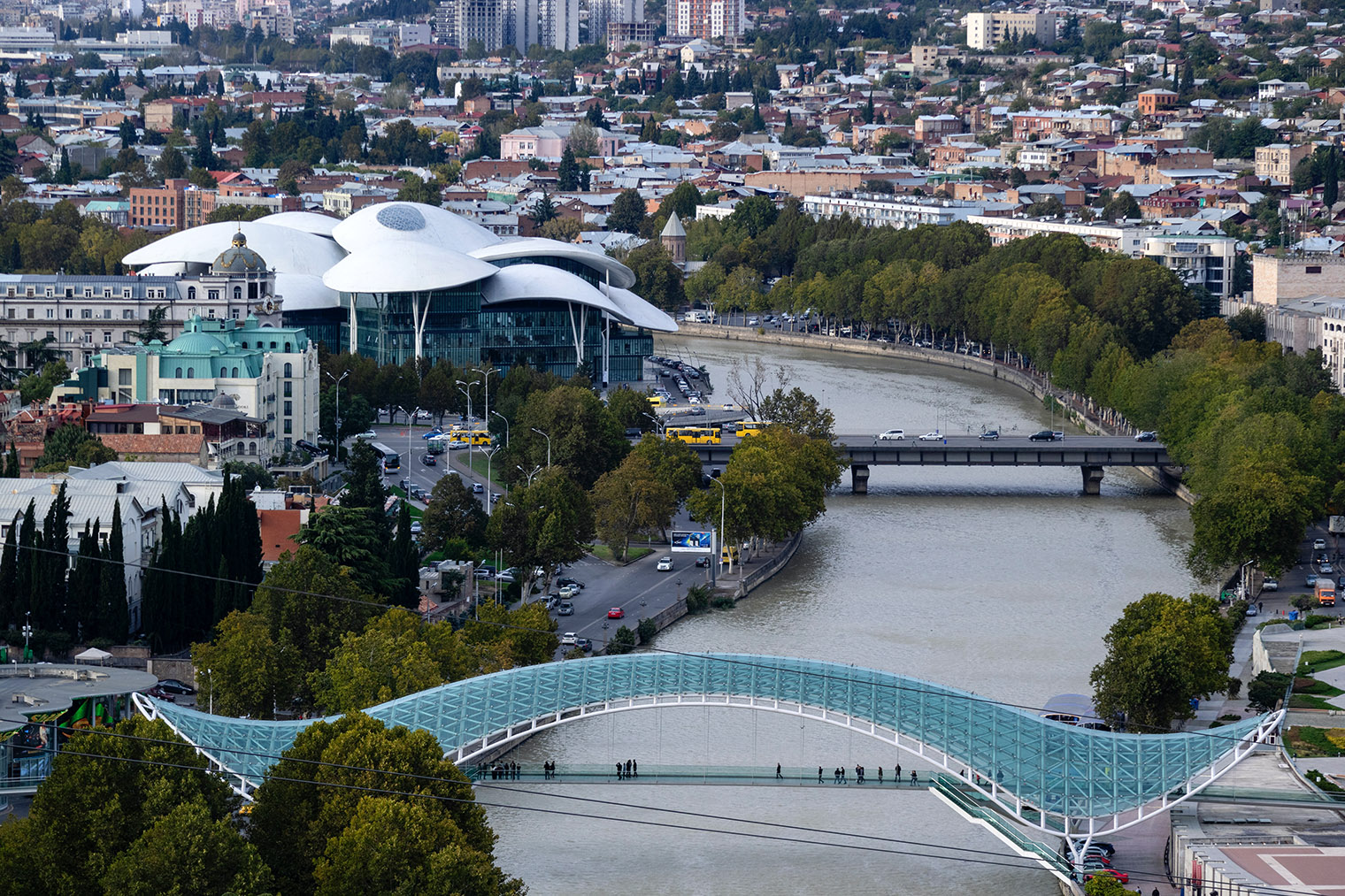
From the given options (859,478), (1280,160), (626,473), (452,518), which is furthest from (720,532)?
(1280,160)

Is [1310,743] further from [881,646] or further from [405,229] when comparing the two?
[405,229]

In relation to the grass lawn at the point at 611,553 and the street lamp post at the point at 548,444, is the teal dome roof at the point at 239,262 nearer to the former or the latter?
the street lamp post at the point at 548,444

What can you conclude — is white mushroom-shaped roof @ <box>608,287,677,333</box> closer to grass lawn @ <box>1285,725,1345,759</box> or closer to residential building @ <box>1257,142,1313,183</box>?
residential building @ <box>1257,142,1313,183</box>

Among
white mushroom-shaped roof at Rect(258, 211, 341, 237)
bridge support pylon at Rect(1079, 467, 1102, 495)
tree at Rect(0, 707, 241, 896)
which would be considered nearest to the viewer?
tree at Rect(0, 707, 241, 896)

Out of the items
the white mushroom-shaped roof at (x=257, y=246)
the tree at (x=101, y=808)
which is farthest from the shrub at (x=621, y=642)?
the white mushroom-shaped roof at (x=257, y=246)

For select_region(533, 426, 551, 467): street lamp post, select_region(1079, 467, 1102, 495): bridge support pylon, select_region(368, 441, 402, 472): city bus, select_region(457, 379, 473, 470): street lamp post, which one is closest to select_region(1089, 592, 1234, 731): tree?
select_region(533, 426, 551, 467): street lamp post

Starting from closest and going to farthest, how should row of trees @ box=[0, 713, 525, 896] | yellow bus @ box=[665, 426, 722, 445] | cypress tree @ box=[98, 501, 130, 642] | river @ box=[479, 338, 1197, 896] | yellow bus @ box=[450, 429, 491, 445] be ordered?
row of trees @ box=[0, 713, 525, 896] → river @ box=[479, 338, 1197, 896] → cypress tree @ box=[98, 501, 130, 642] → yellow bus @ box=[665, 426, 722, 445] → yellow bus @ box=[450, 429, 491, 445]
